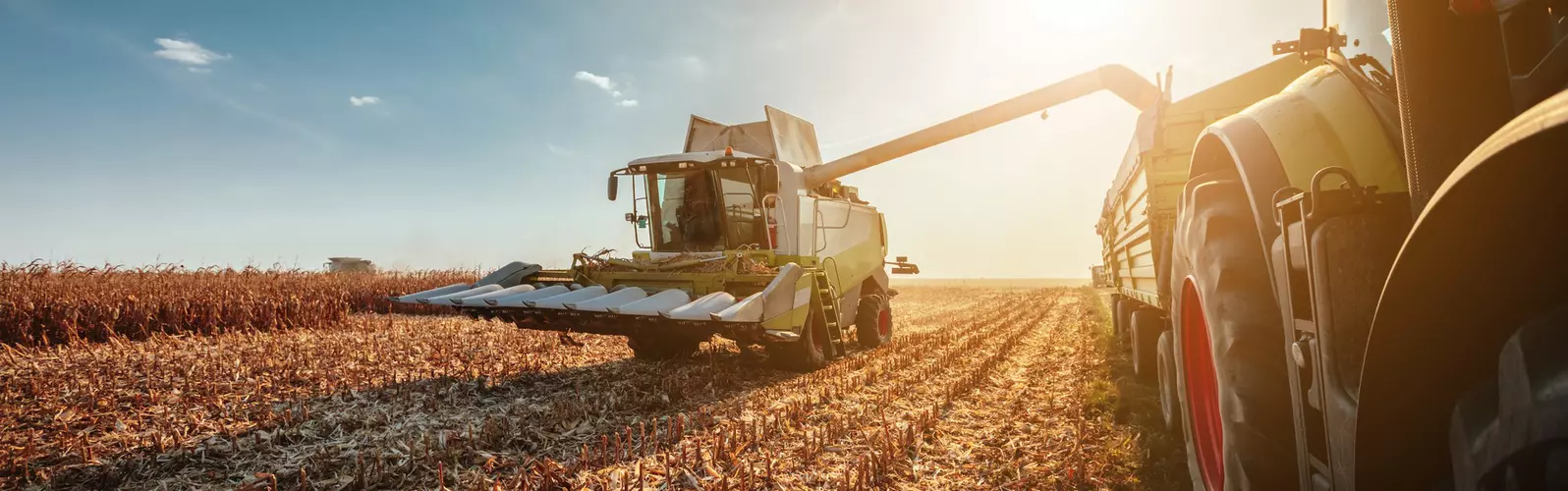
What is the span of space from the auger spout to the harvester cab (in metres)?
0.69

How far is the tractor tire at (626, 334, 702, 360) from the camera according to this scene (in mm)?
8461

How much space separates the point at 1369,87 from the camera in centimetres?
185

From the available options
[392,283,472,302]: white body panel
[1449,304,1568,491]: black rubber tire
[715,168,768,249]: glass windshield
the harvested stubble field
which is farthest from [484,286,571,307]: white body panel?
[1449,304,1568,491]: black rubber tire

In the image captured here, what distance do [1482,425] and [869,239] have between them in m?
9.95

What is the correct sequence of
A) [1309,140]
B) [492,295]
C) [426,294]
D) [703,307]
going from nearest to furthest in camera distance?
1. [1309,140]
2. [703,307]
3. [492,295]
4. [426,294]

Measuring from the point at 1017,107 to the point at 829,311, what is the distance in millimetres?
5127

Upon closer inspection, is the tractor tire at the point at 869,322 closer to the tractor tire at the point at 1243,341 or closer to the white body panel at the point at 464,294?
the white body panel at the point at 464,294

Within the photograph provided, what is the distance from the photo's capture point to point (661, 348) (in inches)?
336

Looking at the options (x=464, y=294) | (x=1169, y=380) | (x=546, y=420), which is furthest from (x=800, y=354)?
(x=1169, y=380)

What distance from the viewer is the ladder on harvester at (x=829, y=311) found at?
318 inches

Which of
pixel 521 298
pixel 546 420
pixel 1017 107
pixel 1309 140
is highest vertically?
pixel 1017 107

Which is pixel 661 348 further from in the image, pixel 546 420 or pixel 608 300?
pixel 546 420

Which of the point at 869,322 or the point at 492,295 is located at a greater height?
the point at 492,295

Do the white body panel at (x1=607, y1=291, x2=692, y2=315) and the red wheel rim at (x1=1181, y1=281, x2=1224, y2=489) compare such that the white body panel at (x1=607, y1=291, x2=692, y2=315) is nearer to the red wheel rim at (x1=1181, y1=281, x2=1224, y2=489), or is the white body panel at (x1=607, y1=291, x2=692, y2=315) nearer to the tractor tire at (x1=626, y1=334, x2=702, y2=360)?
the tractor tire at (x1=626, y1=334, x2=702, y2=360)
